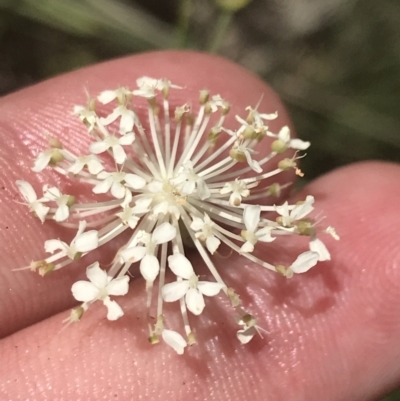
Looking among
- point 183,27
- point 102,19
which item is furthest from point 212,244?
point 102,19

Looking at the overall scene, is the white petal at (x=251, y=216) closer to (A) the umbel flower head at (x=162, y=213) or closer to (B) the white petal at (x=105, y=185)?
(A) the umbel flower head at (x=162, y=213)

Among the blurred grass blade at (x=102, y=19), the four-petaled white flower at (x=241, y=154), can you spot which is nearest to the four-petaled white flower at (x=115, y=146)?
the four-petaled white flower at (x=241, y=154)

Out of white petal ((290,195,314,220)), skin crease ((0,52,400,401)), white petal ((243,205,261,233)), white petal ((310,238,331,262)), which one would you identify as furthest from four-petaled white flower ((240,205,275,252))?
skin crease ((0,52,400,401))

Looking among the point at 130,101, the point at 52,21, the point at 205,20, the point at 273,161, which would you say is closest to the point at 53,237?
the point at 130,101

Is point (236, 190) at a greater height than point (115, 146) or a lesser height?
lesser

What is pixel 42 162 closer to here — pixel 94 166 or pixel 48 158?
pixel 48 158

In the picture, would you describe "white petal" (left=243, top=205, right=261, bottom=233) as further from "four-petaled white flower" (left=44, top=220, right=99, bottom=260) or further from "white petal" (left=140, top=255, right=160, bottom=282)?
"four-petaled white flower" (left=44, top=220, right=99, bottom=260)
